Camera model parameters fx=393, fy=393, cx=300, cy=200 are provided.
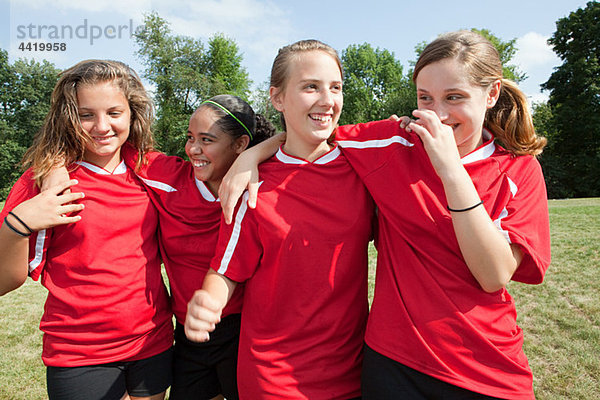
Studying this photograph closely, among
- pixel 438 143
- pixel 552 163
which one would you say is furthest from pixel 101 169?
pixel 552 163

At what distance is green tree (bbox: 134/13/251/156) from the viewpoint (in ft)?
92.5

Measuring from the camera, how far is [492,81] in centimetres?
168

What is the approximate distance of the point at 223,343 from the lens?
218 cm

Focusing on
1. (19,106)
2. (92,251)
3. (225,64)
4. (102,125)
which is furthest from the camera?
(19,106)

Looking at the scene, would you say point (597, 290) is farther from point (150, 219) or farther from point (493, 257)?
point (150, 219)

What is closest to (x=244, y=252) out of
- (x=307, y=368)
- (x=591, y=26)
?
(x=307, y=368)

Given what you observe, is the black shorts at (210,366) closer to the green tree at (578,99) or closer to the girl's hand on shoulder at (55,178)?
the girl's hand on shoulder at (55,178)

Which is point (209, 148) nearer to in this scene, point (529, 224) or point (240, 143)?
point (240, 143)

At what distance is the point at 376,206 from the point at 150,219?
122cm

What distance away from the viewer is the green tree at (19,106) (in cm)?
3119

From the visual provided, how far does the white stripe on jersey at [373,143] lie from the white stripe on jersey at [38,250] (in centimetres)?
150

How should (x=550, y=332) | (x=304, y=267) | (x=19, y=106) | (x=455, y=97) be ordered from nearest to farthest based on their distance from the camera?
(x=455, y=97), (x=304, y=267), (x=550, y=332), (x=19, y=106)

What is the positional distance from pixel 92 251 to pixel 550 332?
16.6 feet

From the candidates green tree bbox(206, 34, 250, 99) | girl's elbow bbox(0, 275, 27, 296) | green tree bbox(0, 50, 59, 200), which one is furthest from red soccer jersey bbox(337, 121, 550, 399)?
green tree bbox(0, 50, 59, 200)
